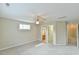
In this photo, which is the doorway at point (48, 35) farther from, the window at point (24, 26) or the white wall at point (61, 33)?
the window at point (24, 26)

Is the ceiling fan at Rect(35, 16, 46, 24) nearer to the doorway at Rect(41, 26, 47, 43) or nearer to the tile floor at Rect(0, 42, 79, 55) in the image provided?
the doorway at Rect(41, 26, 47, 43)

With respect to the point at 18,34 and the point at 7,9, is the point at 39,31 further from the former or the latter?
the point at 7,9

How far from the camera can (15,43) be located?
6.12 ft

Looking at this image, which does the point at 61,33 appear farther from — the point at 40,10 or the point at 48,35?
the point at 40,10

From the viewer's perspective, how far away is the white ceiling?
5.93 ft

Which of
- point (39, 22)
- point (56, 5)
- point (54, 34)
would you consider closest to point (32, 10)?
point (39, 22)

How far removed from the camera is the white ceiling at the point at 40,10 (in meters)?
1.81

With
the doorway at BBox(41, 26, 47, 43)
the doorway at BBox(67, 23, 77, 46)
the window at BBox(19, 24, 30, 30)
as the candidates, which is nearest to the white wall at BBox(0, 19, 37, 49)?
the window at BBox(19, 24, 30, 30)

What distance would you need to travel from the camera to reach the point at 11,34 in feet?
6.07

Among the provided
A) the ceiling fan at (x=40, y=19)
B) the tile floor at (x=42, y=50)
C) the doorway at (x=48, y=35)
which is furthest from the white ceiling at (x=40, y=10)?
the tile floor at (x=42, y=50)

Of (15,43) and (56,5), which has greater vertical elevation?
(56,5)

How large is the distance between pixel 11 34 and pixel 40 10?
62cm

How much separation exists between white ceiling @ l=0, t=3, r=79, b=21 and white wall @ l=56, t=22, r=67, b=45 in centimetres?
Result: 12

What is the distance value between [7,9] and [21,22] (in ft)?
1.00
